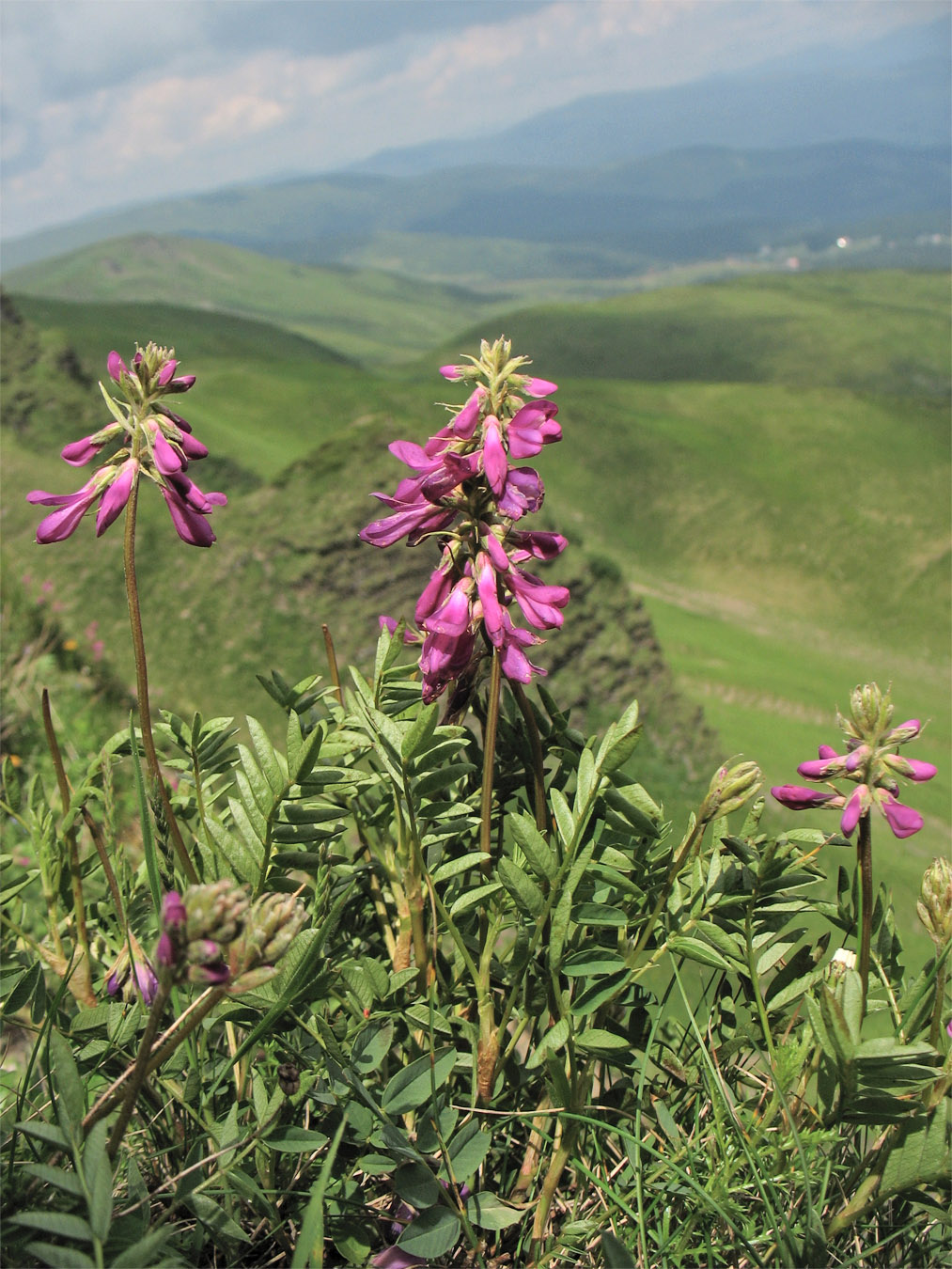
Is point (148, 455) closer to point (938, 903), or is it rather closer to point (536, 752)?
point (536, 752)

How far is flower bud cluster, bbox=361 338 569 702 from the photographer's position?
1.02 meters

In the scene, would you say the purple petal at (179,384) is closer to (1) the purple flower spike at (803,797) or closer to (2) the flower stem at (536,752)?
(2) the flower stem at (536,752)

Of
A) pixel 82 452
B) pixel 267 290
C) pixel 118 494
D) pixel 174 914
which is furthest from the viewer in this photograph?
pixel 267 290

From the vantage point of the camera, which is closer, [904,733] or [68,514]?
[904,733]

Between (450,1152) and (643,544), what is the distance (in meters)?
18.8

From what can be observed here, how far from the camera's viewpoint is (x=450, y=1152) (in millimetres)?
1003

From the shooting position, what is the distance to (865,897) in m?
0.99

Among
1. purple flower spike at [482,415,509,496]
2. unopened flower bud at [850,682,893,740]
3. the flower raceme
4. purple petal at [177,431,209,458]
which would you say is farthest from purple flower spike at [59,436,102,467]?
unopened flower bud at [850,682,893,740]

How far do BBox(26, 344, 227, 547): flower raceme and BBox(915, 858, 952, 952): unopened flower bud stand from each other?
914 mm

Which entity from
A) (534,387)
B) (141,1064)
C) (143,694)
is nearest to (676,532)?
(534,387)

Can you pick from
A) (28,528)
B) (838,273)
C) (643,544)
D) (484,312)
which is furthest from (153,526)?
(484,312)

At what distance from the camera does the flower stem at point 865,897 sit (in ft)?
3.21

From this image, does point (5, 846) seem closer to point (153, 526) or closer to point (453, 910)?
point (453, 910)

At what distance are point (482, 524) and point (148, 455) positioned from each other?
16.0 inches
